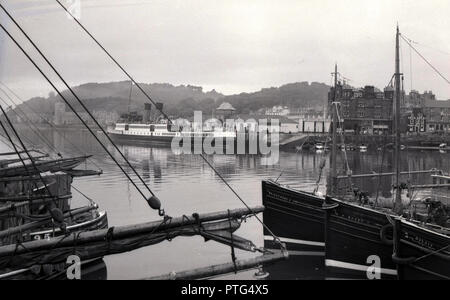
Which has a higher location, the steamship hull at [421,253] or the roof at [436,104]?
the roof at [436,104]

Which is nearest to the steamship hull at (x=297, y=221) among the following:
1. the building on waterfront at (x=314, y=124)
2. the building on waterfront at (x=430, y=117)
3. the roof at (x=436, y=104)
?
the building on waterfront at (x=314, y=124)

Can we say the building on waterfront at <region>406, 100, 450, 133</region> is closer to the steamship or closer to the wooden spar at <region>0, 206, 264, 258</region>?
the steamship

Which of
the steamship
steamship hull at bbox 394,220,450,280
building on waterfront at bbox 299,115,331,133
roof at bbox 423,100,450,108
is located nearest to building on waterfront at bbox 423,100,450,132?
roof at bbox 423,100,450,108

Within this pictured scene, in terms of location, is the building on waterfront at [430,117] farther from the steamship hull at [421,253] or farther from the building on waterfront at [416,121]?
the steamship hull at [421,253]

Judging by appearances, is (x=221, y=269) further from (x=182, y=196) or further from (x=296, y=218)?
(x=182, y=196)

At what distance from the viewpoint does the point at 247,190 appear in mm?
36938

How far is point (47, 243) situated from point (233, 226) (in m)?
2.95

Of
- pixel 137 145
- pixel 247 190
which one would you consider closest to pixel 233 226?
pixel 247 190

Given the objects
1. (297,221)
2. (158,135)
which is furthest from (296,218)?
(158,135)

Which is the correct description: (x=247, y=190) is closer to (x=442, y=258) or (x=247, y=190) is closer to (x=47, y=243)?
(x=442, y=258)

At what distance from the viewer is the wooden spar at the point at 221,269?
6762 mm

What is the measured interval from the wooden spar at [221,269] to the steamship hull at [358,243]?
8.41 meters
